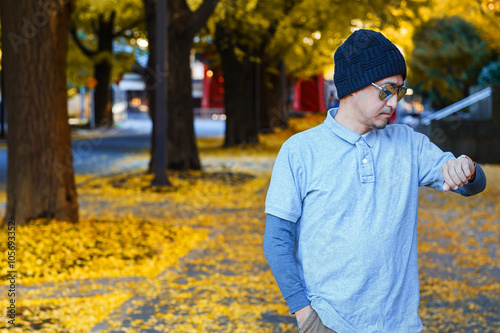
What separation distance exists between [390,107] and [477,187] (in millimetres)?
456

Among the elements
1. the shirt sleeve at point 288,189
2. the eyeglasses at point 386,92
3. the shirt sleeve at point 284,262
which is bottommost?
the shirt sleeve at point 284,262

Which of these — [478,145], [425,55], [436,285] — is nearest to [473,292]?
[436,285]

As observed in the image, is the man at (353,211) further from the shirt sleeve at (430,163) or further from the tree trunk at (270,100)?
the tree trunk at (270,100)

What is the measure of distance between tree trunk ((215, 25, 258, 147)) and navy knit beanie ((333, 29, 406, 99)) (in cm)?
2528

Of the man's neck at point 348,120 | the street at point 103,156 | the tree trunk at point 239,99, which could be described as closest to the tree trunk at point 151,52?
the street at point 103,156

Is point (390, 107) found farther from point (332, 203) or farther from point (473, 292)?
point (473, 292)

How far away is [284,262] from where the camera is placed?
279 centimetres

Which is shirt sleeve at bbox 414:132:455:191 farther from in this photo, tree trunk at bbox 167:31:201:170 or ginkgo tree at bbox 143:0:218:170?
tree trunk at bbox 167:31:201:170

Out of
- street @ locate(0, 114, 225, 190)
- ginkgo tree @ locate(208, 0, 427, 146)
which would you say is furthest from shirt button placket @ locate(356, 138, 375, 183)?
ginkgo tree @ locate(208, 0, 427, 146)

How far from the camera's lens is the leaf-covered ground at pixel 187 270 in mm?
6135

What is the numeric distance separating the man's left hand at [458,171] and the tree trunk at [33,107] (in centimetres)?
727

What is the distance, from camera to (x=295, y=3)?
24.2 meters

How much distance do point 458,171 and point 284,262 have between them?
2.29 feet

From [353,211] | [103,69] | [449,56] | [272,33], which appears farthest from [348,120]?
[103,69]
